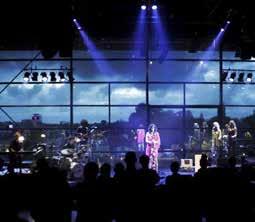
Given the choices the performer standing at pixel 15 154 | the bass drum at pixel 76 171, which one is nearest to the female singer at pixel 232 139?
the bass drum at pixel 76 171

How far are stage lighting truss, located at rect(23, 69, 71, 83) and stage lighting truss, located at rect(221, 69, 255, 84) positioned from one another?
5.09 m

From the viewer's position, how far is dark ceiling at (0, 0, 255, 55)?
1448 centimetres

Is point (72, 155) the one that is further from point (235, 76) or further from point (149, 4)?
point (235, 76)

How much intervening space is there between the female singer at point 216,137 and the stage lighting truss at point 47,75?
4.91 meters

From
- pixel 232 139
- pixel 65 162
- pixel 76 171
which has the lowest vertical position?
pixel 76 171

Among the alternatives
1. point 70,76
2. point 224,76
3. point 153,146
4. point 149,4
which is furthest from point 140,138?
point 149,4

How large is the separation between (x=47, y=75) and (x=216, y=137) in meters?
5.84

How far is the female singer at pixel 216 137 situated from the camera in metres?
17.7

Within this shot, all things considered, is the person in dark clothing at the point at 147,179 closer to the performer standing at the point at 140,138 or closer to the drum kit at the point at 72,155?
the drum kit at the point at 72,155

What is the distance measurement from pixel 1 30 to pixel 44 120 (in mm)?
3330

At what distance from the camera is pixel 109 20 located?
669 inches

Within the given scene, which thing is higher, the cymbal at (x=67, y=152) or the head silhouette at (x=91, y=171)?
the head silhouette at (x=91, y=171)

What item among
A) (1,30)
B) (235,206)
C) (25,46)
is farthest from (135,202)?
(25,46)

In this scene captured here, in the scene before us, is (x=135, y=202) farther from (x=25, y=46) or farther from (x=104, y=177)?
(x=25, y=46)
